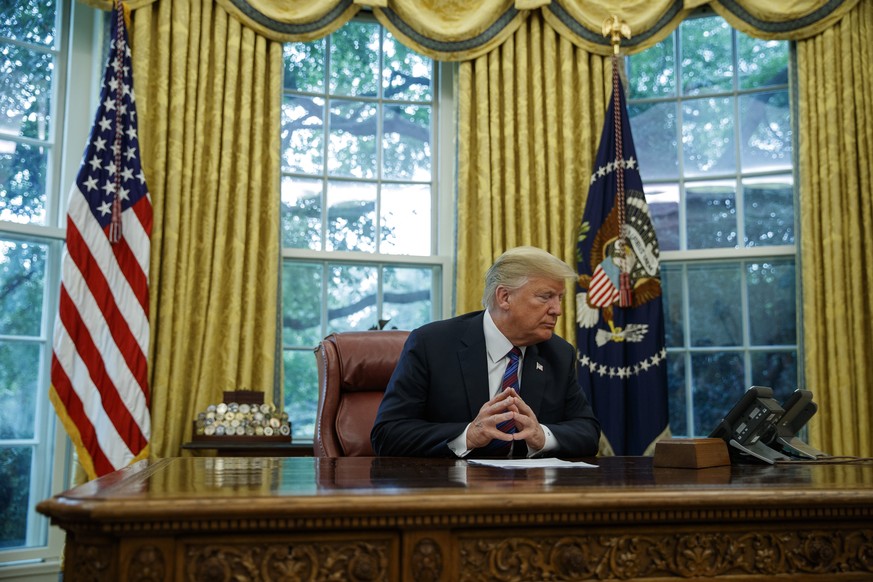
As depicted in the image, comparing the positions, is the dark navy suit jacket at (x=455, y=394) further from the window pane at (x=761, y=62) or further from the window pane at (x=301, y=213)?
the window pane at (x=761, y=62)

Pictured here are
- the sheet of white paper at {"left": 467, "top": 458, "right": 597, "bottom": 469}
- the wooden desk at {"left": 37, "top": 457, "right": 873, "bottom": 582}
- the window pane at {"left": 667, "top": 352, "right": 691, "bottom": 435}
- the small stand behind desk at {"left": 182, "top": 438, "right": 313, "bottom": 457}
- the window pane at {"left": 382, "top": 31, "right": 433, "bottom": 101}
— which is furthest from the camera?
the window pane at {"left": 382, "top": 31, "right": 433, "bottom": 101}

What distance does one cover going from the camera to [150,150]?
3932mm

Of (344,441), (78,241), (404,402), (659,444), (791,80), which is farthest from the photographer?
(791,80)

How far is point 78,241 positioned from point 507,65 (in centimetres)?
225

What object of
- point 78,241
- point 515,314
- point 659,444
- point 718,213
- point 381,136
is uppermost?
point 381,136

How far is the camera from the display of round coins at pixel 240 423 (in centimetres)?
355

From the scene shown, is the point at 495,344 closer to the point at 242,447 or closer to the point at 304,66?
the point at 242,447

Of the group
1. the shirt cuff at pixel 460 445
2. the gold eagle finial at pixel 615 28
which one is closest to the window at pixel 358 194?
the gold eagle finial at pixel 615 28

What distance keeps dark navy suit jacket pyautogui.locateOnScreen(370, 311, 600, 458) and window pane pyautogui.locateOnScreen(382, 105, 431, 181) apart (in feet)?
6.59

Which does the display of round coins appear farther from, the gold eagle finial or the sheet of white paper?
the gold eagle finial

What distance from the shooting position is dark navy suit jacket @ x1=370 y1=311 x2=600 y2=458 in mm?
2334

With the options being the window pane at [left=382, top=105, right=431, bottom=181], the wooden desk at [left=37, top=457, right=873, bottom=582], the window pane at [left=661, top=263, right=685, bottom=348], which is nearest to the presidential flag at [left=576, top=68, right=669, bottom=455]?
the window pane at [left=661, top=263, right=685, bottom=348]

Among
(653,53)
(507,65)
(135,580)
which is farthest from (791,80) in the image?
(135,580)

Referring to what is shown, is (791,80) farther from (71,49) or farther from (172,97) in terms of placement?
(71,49)
